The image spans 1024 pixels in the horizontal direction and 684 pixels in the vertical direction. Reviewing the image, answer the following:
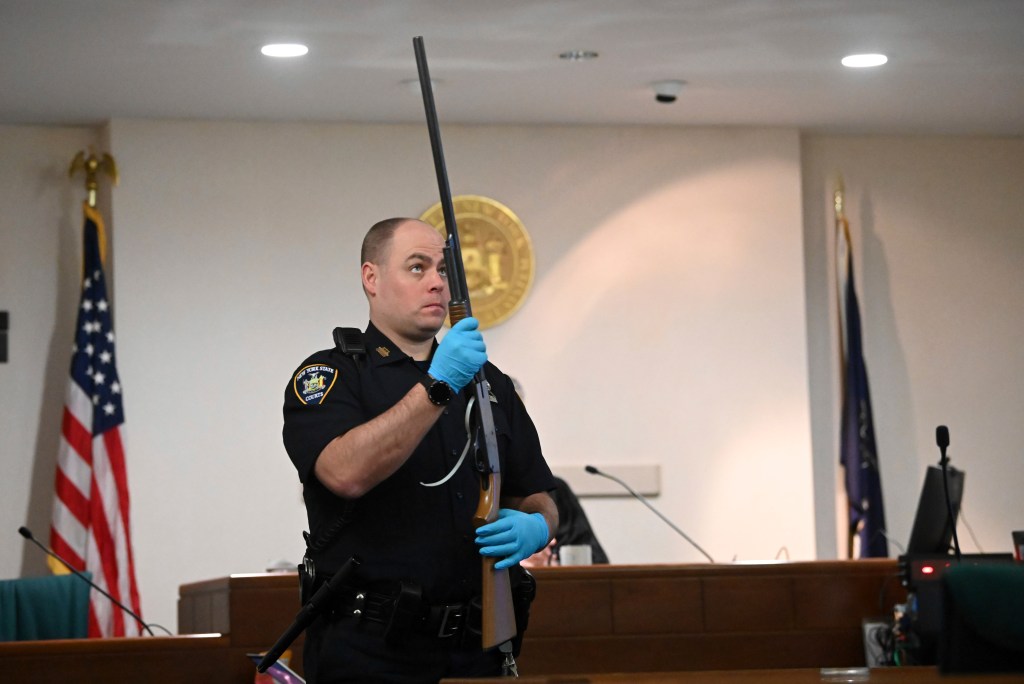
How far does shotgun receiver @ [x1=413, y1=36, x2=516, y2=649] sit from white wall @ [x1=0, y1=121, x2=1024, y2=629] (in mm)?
3960

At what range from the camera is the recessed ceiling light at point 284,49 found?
5426mm

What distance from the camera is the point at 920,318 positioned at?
285 inches

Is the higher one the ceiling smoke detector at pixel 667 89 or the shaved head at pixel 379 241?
the ceiling smoke detector at pixel 667 89

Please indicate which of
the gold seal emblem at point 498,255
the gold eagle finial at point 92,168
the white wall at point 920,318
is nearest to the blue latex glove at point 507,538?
the gold seal emblem at point 498,255

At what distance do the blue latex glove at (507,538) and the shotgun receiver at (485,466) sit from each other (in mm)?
20

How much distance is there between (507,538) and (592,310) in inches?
170

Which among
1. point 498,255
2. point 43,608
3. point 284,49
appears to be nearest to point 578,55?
point 284,49

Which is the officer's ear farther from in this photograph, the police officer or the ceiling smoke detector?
the ceiling smoke detector

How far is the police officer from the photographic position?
2.47 meters

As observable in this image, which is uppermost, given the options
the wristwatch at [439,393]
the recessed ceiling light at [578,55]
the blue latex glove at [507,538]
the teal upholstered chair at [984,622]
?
the recessed ceiling light at [578,55]

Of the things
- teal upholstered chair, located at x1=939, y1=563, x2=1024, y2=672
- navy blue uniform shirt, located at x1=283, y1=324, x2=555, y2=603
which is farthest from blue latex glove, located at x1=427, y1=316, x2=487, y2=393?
teal upholstered chair, located at x1=939, y1=563, x2=1024, y2=672

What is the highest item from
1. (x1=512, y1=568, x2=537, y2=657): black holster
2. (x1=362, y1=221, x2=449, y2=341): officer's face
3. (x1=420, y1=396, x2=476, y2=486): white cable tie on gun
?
(x1=362, y1=221, x2=449, y2=341): officer's face

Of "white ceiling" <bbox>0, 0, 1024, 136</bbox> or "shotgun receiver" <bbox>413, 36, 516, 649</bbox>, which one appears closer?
"shotgun receiver" <bbox>413, 36, 516, 649</bbox>

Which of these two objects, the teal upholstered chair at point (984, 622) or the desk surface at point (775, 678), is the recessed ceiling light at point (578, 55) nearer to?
the desk surface at point (775, 678)
